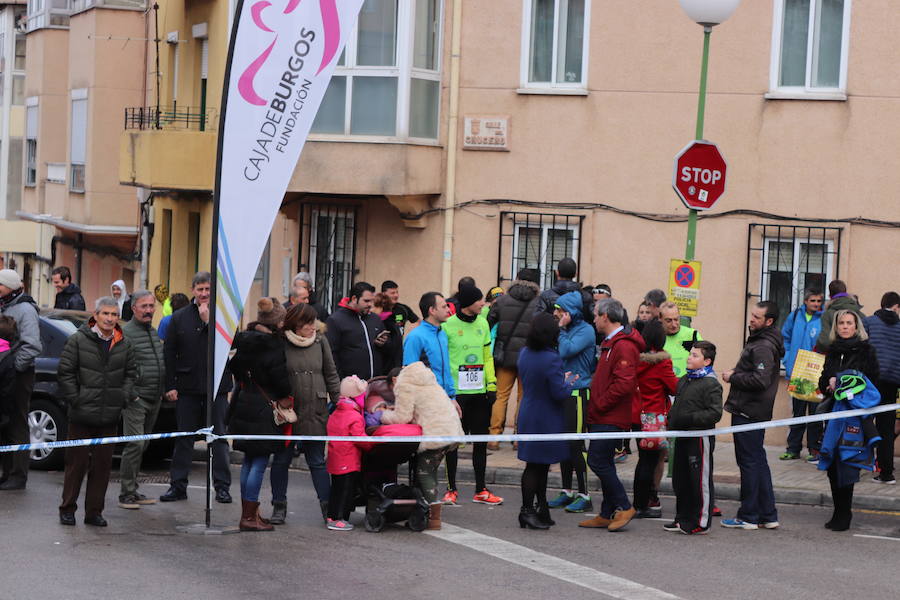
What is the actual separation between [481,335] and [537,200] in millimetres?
5252

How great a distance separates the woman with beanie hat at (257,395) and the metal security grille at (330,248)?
8114mm

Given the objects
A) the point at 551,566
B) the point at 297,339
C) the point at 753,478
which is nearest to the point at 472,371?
the point at 297,339

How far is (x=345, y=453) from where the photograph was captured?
1109 centimetres

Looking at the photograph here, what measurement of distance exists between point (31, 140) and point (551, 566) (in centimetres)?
3026

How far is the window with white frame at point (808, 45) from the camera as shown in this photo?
1705 centimetres

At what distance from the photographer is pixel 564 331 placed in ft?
43.6

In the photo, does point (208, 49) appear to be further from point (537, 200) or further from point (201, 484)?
point (201, 484)

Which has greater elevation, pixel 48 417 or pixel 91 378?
pixel 91 378

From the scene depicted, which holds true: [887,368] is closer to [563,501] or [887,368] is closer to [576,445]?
[576,445]

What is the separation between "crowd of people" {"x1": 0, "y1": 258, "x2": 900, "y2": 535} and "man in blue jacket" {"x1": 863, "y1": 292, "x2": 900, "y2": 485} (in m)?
1.82

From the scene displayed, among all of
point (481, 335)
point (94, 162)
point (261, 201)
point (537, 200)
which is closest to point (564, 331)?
point (481, 335)

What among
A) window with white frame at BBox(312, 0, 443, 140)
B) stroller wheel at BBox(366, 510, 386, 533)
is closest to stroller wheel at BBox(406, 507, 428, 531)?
stroller wheel at BBox(366, 510, 386, 533)

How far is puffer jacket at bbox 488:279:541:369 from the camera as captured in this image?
14336 mm

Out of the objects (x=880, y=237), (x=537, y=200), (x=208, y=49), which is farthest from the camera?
(x=208, y=49)
